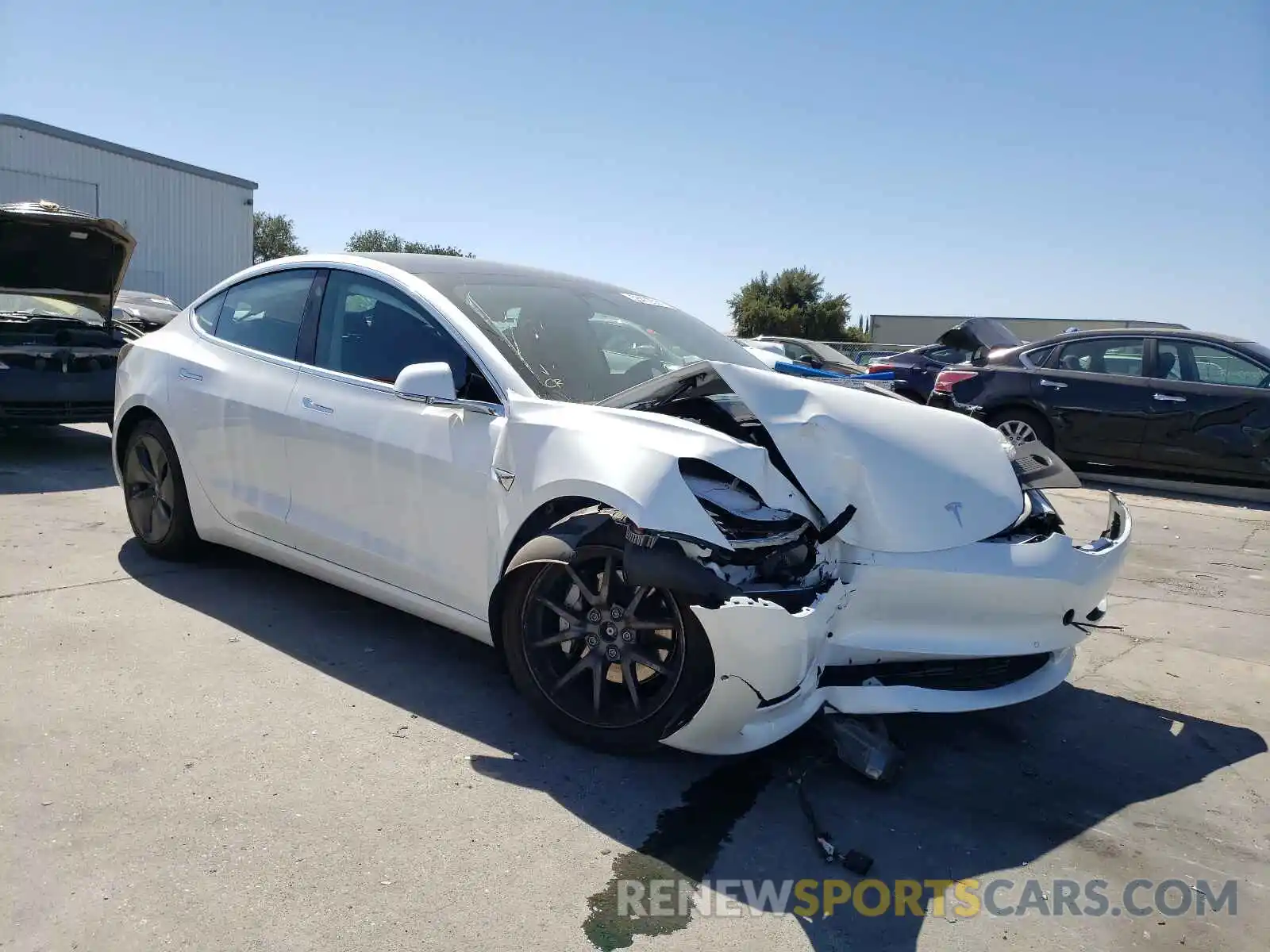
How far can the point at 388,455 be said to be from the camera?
3.56 meters

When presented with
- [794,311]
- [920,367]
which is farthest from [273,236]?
[920,367]

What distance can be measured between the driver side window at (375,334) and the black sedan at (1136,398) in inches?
242

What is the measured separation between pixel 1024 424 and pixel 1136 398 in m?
0.99

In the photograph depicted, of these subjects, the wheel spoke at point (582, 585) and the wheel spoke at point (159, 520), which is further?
the wheel spoke at point (159, 520)

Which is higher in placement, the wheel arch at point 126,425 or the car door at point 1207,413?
the car door at point 1207,413

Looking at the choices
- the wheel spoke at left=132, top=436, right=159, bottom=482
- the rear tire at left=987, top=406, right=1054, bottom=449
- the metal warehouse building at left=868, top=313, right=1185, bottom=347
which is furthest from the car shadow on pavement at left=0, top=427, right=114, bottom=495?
the metal warehouse building at left=868, top=313, right=1185, bottom=347

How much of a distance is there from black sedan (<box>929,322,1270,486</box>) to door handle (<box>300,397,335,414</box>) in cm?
633

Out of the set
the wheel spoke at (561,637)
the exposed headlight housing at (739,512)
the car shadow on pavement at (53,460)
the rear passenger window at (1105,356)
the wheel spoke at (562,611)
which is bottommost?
the car shadow on pavement at (53,460)

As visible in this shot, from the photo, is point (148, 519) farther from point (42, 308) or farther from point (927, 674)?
point (42, 308)

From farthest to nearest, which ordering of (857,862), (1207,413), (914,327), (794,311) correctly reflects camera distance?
(794,311), (914,327), (1207,413), (857,862)

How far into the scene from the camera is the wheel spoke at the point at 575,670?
119 inches

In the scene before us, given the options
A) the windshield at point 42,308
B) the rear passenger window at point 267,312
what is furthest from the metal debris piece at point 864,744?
the windshield at point 42,308

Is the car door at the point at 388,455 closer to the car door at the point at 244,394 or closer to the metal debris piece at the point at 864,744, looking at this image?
the car door at the point at 244,394

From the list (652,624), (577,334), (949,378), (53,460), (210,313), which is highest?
(577,334)
